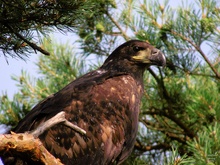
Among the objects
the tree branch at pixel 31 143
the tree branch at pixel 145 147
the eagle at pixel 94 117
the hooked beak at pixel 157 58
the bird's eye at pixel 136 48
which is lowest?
the tree branch at pixel 31 143

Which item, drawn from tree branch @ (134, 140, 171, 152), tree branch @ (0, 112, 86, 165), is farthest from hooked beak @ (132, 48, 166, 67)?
tree branch @ (134, 140, 171, 152)

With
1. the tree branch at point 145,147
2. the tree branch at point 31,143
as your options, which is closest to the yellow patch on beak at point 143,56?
the tree branch at point 31,143

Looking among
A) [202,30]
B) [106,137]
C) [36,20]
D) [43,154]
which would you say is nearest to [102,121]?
[106,137]

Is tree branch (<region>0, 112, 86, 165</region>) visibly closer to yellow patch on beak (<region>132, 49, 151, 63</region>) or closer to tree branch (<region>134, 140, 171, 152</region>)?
yellow patch on beak (<region>132, 49, 151, 63</region>)

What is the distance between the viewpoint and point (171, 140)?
6.87m

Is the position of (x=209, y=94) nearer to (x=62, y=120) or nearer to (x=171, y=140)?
(x=171, y=140)

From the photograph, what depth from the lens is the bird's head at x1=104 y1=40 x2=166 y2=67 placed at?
15.7 ft

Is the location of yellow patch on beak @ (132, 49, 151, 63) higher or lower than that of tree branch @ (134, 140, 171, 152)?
higher

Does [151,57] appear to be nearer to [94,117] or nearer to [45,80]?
[94,117]

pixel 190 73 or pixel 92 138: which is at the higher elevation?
pixel 190 73

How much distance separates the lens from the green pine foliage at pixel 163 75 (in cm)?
629

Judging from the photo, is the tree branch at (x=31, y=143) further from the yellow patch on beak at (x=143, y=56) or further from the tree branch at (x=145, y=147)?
the tree branch at (x=145, y=147)

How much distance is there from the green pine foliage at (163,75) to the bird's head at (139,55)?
111 centimetres

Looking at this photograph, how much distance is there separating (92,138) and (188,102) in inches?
98.4
